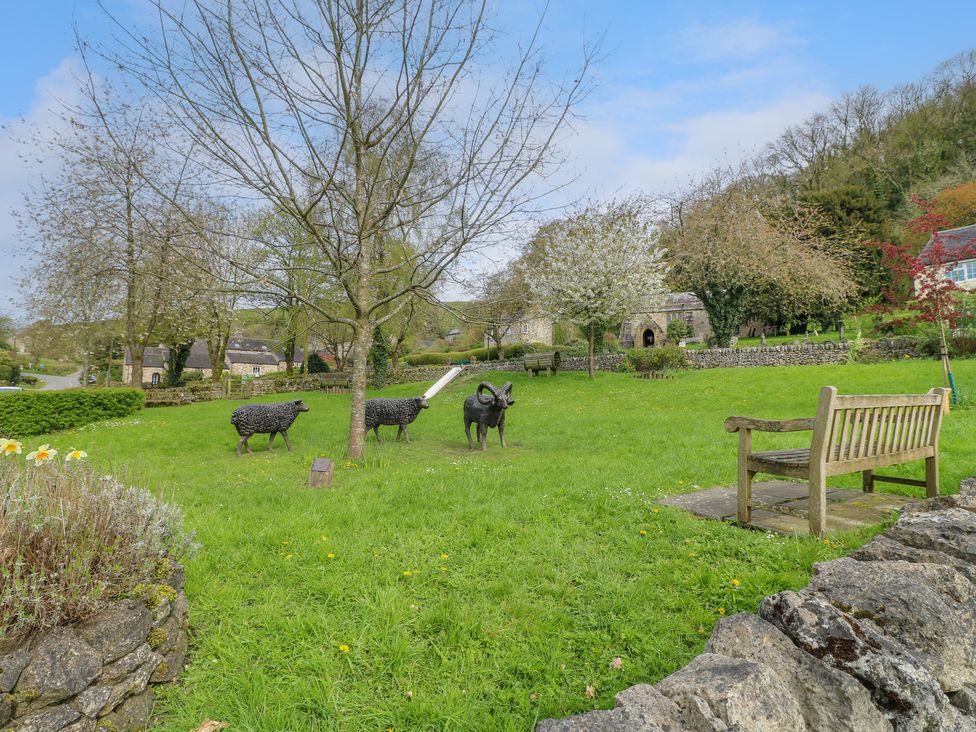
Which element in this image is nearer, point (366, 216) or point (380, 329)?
point (366, 216)

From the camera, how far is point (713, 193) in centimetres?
2895

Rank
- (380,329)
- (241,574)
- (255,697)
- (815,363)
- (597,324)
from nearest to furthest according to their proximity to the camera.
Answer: (255,697) → (241,574) → (815,363) → (597,324) → (380,329)

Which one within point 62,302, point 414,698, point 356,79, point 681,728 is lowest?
point 414,698

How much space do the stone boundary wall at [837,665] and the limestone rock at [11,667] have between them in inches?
89.4

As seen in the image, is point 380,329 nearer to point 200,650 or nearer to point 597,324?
point 597,324

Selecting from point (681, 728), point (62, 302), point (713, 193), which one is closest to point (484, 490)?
point (681, 728)

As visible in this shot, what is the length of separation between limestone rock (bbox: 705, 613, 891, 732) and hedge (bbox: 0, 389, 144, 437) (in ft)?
60.7

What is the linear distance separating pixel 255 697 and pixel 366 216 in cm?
670

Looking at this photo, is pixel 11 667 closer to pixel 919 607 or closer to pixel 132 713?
pixel 132 713

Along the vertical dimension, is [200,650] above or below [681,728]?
below

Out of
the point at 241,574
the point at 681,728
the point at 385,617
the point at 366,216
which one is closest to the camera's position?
the point at 681,728

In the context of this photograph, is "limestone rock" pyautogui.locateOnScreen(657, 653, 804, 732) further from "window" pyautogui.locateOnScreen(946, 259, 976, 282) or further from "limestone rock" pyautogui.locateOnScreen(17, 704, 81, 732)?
"window" pyautogui.locateOnScreen(946, 259, 976, 282)

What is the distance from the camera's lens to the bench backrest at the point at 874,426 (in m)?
3.99

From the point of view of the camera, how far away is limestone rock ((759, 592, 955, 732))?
7.52 ft
